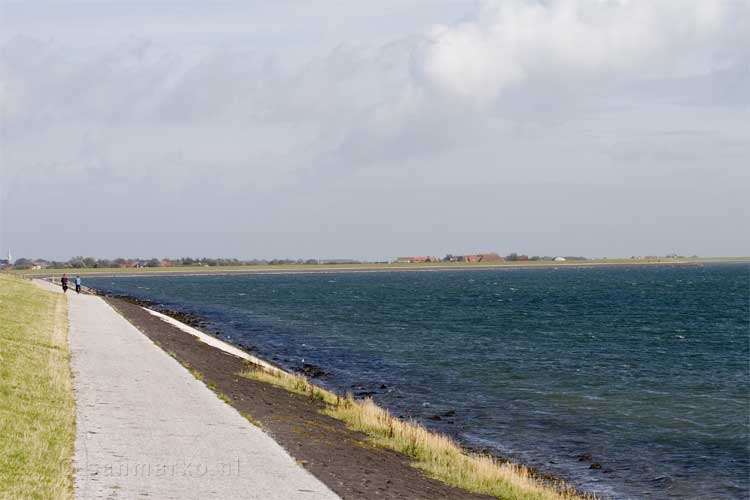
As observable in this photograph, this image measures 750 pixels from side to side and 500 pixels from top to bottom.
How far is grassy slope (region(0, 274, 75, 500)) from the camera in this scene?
11.6m

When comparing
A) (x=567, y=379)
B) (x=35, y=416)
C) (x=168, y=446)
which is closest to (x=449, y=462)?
(x=168, y=446)

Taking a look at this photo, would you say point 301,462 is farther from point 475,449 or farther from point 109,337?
point 109,337

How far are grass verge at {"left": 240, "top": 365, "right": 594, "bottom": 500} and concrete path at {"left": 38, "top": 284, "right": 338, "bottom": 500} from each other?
3459 millimetres

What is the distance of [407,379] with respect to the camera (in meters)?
35.2

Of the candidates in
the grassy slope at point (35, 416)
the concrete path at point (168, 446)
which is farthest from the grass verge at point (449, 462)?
the grassy slope at point (35, 416)

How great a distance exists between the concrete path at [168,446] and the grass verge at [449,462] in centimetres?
346

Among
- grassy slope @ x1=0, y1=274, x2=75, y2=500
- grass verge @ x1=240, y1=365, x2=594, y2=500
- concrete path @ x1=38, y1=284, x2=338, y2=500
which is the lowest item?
grass verge @ x1=240, y1=365, x2=594, y2=500

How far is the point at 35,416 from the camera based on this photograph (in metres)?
15.7

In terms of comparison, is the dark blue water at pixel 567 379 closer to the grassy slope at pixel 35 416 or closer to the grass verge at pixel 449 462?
the grass verge at pixel 449 462

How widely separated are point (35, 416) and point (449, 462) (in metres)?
8.39

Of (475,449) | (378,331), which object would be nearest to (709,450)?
(475,449)

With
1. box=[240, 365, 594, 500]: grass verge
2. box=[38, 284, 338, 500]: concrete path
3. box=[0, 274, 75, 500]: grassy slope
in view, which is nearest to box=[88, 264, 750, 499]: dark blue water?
box=[240, 365, 594, 500]: grass verge

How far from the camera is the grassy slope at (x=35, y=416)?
11551 millimetres

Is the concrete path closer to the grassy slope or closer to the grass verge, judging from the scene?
the grassy slope
